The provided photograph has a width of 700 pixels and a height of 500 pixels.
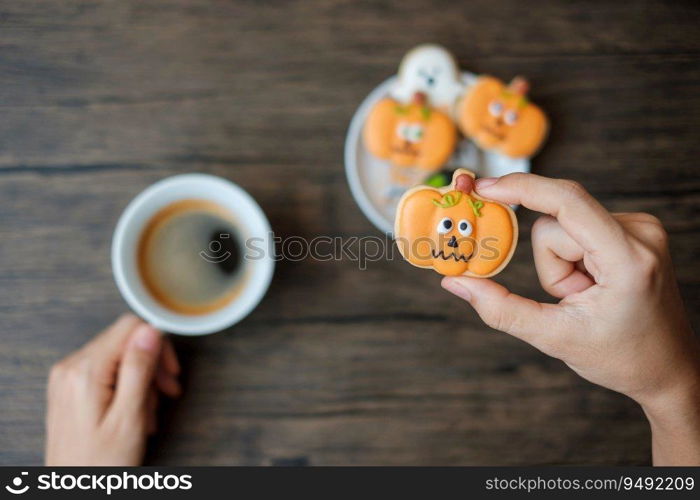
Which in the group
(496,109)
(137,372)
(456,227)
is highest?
(496,109)

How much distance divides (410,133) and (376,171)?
7 cm

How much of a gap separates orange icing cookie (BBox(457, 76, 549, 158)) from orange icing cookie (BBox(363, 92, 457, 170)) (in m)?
0.03

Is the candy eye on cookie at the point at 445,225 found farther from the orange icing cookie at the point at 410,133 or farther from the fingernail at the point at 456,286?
the orange icing cookie at the point at 410,133

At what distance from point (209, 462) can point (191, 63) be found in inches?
23.0

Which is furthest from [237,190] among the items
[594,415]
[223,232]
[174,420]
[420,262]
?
[594,415]

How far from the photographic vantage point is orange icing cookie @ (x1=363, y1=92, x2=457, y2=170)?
30.9 inches

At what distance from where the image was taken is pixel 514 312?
0.59 metres

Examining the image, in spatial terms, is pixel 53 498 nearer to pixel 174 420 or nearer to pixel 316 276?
pixel 174 420

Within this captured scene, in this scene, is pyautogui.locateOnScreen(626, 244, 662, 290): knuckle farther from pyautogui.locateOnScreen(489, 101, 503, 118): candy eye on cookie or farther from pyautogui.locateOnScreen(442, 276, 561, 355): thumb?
pyautogui.locateOnScreen(489, 101, 503, 118): candy eye on cookie

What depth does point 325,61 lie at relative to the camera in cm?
85
